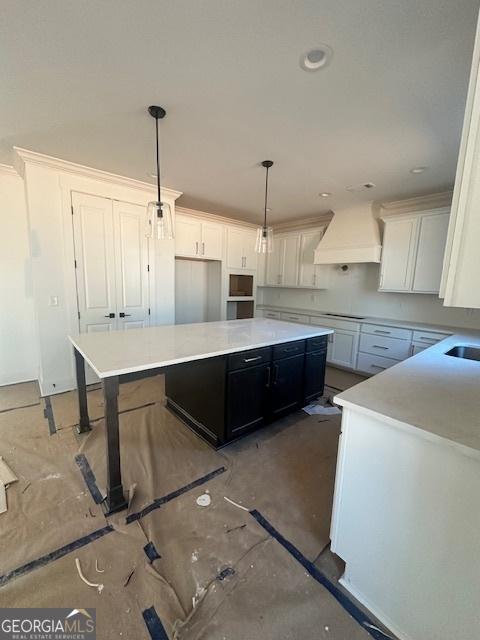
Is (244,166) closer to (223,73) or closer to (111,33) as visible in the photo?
(223,73)

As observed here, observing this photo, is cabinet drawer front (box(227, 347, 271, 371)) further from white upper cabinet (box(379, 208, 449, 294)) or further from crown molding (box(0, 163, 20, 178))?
crown molding (box(0, 163, 20, 178))

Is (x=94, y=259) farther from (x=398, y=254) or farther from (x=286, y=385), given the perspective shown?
(x=398, y=254)

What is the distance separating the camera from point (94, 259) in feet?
10.4

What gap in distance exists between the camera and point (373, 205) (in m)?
3.74

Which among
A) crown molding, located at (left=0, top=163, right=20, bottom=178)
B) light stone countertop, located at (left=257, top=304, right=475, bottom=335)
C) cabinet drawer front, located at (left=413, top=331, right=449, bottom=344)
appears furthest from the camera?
light stone countertop, located at (left=257, top=304, right=475, bottom=335)

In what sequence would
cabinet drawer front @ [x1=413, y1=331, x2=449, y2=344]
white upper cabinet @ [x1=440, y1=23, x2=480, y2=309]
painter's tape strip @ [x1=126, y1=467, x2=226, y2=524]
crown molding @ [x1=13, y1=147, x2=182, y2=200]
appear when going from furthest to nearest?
cabinet drawer front @ [x1=413, y1=331, x2=449, y2=344] → crown molding @ [x1=13, y1=147, x2=182, y2=200] → painter's tape strip @ [x1=126, y1=467, x2=226, y2=524] → white upper cabinet @ [x1=440, y1=23, x2=480, y2=309]

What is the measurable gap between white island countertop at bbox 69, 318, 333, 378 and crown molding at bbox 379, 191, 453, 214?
229cm

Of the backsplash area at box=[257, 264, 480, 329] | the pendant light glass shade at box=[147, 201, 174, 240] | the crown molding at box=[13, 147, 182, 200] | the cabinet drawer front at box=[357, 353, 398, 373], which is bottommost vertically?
the cabinet drawer front at box=[357, 353, 398, 373]

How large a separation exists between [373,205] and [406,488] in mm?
3771

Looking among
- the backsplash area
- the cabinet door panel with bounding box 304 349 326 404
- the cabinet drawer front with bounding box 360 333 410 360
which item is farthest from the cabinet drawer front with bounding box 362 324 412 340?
the cabinet door panel with bounding box 304 349 326 404

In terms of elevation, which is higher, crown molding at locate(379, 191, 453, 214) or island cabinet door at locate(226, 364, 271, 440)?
crown molding at locate(379, 191, 453, 214)

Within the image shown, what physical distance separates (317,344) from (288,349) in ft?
1.60

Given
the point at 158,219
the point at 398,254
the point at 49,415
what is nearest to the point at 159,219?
the point at 158,219

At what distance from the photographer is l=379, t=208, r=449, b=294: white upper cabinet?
10.9 feet
